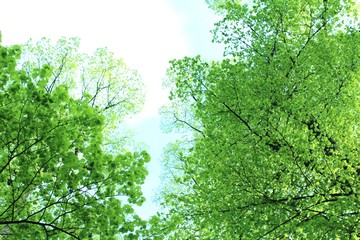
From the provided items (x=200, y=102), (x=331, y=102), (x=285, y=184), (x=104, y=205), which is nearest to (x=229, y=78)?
(x=200, y=102)

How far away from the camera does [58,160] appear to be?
6.38 meters

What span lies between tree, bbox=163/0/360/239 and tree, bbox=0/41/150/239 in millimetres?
1279

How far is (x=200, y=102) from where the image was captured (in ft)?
37.0

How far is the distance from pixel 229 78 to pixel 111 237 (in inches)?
230

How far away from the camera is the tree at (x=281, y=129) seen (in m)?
8.12

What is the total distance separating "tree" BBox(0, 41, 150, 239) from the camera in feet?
20.4

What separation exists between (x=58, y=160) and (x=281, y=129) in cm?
513

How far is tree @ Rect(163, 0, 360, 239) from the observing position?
8.12 meters

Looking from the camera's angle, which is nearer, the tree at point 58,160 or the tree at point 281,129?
the tree at point 58,160

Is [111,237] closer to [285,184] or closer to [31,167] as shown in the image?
[31,167]

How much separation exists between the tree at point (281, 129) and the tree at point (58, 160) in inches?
50.3

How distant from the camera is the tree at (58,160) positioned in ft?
20.4

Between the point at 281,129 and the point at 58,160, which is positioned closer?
the point at 58,160

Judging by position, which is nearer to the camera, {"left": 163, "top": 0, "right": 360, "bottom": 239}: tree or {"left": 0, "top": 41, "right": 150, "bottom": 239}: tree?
{"left": 0, "top": 41, "right": 150, "bottom": 239}: tree
